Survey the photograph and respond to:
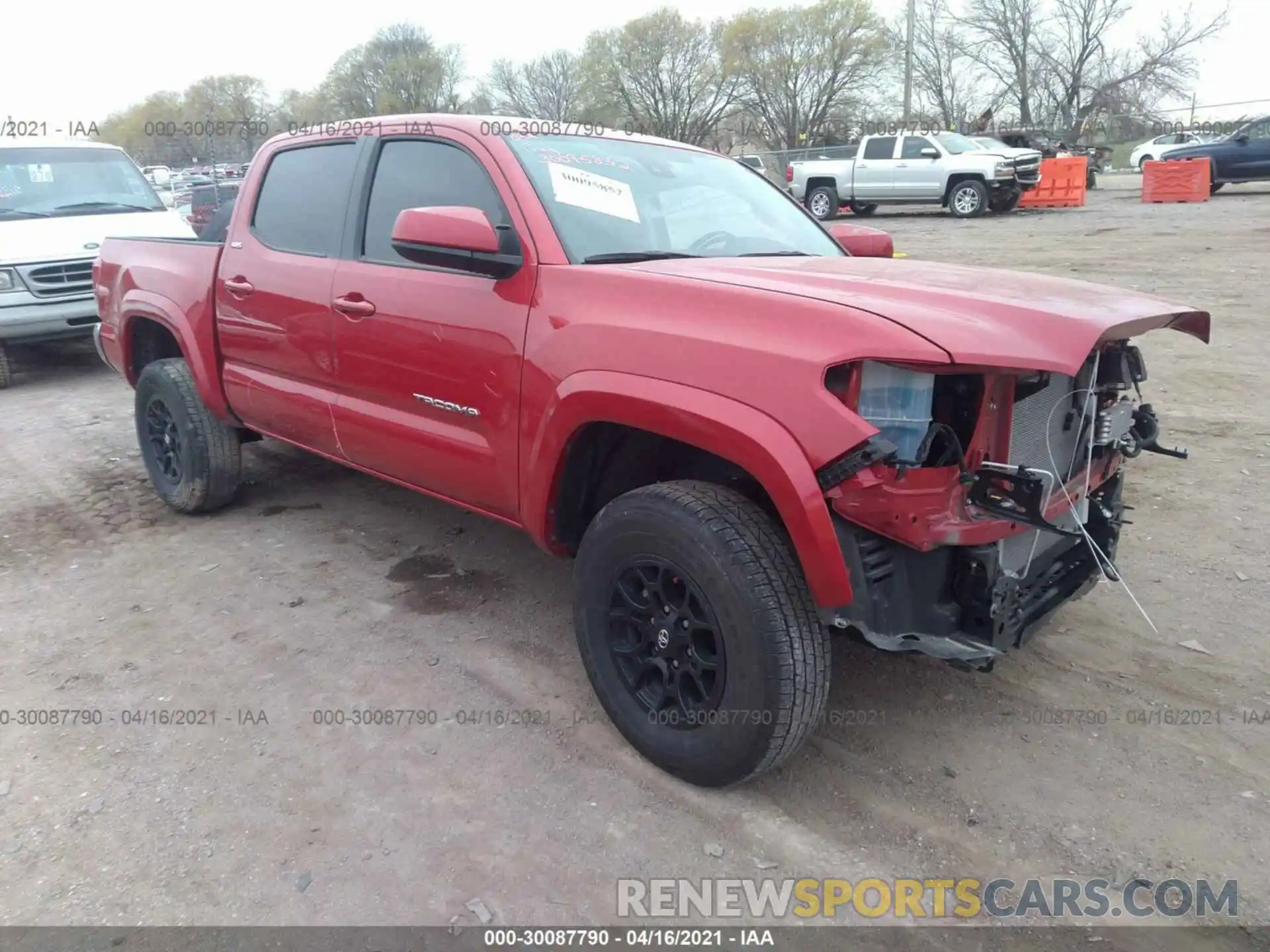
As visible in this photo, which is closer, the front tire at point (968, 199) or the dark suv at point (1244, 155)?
the front tire at point (968, 199)

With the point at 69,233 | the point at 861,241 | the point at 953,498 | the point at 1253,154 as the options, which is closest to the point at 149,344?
the point at 861,241

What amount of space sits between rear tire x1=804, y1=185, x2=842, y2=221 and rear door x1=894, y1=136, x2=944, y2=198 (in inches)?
55.1

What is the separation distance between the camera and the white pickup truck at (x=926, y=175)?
65.6 feet

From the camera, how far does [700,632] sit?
258 cm

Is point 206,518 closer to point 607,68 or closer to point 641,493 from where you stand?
point 641,493

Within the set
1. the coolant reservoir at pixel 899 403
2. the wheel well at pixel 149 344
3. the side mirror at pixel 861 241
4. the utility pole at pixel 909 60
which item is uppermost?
the utility pole at pixel 909 60

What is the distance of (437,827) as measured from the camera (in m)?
2.53

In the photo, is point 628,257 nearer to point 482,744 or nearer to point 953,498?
point 953,498

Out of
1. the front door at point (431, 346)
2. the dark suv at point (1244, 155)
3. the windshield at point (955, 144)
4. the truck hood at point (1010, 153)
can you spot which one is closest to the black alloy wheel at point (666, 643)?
the front door at point (431, 346)

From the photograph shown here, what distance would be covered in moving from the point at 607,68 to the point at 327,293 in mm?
51037

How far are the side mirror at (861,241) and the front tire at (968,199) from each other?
1792 centimetres

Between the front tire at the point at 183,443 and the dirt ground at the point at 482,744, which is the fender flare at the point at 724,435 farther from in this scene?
the front tire at the point at 183,443

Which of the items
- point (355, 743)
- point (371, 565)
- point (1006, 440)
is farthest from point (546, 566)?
point (1006, 440)

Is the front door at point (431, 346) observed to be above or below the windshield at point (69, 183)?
below
